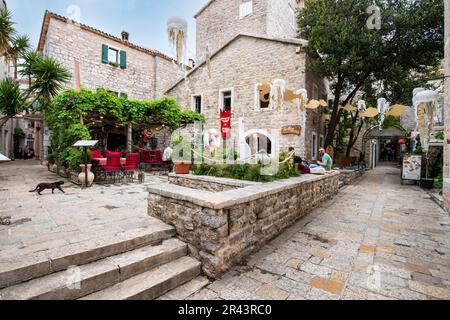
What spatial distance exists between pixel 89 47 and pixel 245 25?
31.3ft

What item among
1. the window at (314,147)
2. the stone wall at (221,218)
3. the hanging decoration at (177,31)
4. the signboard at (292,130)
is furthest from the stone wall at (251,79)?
the stone wall at (221,218)

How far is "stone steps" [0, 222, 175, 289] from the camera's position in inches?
75.8

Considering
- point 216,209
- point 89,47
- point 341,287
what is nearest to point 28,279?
point 216,209

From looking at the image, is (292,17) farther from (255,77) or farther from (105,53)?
(105,53)

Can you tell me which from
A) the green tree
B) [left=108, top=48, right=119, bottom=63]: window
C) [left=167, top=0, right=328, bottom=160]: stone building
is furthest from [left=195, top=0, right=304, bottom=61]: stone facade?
[left=108, top=48, right=119, bottom=63]: window

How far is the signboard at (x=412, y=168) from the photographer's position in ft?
32.1

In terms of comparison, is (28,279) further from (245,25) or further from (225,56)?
(245,25)

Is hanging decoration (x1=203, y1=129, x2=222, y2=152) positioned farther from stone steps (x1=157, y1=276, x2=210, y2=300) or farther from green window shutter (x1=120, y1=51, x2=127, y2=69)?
green window shutter (x1=120, y1=51, x2=127, y2=69)

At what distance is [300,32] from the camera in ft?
40.6

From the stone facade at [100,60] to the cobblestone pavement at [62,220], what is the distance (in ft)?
26.7

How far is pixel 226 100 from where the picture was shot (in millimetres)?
13109

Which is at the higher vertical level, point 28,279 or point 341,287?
point 28,279

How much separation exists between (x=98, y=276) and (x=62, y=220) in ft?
6.05

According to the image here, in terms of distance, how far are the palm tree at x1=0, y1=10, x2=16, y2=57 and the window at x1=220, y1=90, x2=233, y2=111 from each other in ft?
29.4
